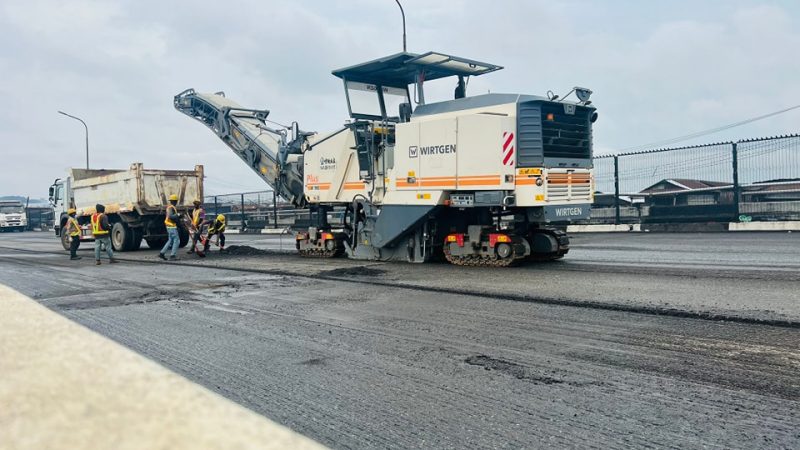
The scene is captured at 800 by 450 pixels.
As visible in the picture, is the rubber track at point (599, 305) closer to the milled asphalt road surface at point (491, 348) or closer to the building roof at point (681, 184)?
the milled asphalt road surface at point (491, 348)

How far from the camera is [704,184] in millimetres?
19312

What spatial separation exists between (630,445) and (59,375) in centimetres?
249

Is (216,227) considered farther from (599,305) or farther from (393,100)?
(599,305)

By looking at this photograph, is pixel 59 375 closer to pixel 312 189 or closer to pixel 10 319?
pixel 10 319

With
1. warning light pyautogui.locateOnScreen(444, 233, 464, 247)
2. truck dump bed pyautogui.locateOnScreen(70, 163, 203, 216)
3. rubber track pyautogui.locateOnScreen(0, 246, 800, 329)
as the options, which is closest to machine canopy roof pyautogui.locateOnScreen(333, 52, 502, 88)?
warning light pyautogui.locateOnScreen(444, 233, 464, 247)

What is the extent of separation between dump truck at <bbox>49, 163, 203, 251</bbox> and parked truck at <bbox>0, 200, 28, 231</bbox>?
33.2 meters

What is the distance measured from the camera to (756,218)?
1816cm

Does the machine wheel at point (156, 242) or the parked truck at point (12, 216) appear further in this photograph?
the parked truck at point (12, 216)

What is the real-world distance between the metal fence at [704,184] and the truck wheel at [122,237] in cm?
1517

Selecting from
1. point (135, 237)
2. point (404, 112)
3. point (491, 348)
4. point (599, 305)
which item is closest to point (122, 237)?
point (135, 237)

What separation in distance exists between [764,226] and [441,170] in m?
11.9

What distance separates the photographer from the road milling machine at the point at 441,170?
1010cm

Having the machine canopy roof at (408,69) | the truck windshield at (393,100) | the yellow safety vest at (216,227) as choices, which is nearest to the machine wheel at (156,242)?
the yellow safety vest at (216,227)

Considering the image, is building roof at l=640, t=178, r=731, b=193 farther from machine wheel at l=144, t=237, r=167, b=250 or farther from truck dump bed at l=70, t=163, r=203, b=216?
machine wheel at l=144, t=237, r=167, b=250
